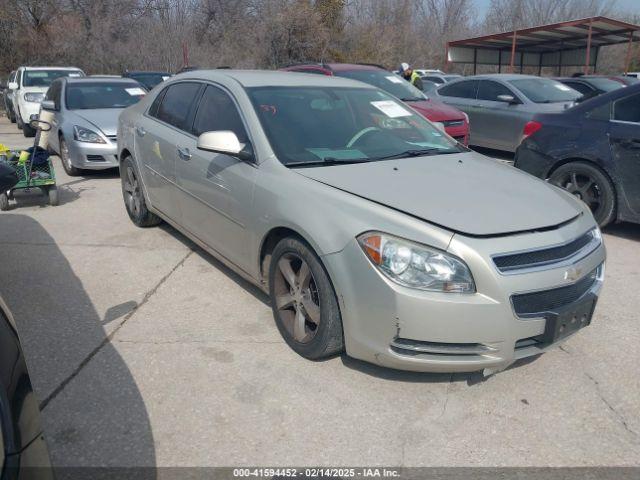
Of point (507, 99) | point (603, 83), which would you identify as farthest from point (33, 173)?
point (603, 83)

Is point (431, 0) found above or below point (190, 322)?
above

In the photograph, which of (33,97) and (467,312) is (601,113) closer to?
(467,312)

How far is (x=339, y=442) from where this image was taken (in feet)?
8.73

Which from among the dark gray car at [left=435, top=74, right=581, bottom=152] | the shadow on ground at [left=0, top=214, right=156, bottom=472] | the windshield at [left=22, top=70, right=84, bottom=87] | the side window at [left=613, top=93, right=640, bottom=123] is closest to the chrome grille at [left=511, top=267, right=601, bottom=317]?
the shadow on ground at [left=0, top=214, right=156, bottom=472]

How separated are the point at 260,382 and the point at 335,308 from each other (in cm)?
62

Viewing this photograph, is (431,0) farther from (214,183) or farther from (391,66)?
(214,183)

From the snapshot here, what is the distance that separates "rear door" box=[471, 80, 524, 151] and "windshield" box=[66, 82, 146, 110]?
6195mm

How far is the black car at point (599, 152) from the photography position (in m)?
5.29

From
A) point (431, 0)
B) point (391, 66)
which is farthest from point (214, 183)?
point (431, 0)

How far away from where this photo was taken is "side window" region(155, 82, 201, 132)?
4.60m

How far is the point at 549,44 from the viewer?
2434 cm

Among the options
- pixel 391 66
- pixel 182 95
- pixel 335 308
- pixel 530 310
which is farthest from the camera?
pixel 391 66

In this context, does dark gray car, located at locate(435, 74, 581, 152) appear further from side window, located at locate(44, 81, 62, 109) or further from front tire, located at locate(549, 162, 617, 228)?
side window, located at locate(44, 81, 62, 109)

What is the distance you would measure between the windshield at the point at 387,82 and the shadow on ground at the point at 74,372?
663cm
